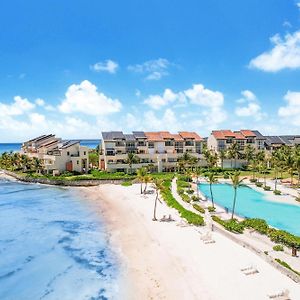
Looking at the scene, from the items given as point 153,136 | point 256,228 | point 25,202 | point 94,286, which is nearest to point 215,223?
point 256,228

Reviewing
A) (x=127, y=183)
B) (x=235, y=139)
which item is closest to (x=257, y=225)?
(x=127, y=183)

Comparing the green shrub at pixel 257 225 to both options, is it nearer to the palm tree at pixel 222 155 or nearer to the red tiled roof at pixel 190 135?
the palm tree at pixel 222 155

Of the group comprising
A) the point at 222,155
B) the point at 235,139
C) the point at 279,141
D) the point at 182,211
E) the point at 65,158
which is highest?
the point at 235,139

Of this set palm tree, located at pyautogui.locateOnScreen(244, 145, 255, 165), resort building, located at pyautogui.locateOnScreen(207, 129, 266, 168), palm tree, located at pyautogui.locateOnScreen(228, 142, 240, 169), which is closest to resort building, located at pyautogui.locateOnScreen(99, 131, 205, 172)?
resort building, located at pyautogui.locateOnScreen(207, 129, 266, 168)

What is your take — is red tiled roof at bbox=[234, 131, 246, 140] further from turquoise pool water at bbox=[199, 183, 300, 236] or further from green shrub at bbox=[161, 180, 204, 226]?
green shrub at bbox=[161, 180, 204, 226]

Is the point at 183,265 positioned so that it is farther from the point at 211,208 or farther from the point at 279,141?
the point at 279,141

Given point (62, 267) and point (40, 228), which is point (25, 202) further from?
point (62, 267)

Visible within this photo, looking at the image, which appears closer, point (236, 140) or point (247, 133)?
point (236, 140)

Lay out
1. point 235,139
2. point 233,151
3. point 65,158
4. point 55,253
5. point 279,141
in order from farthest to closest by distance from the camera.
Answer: point 279,141 → point 235,139 → point 233,151 → point 65,158 → point 55,253

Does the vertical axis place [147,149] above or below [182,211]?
above
